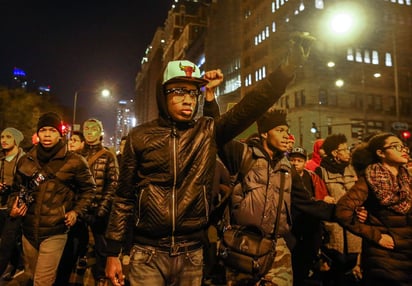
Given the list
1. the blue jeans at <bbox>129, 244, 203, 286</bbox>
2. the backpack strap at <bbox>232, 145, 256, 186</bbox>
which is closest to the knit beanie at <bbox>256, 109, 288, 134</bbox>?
the backpack strap at <bbox>232, 145, 256, 186</bbox>

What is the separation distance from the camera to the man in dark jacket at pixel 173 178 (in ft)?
8.86

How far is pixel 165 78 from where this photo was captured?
9.56 ft

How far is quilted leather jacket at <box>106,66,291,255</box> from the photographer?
2699 millimetres

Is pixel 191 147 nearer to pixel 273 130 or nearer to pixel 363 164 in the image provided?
pixel 273 130

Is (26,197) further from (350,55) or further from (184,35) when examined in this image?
(184,35)

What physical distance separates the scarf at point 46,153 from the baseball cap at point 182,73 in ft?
7.46

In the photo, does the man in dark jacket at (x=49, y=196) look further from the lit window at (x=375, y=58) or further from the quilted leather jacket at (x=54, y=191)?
the lit window at (x=375, y=58)

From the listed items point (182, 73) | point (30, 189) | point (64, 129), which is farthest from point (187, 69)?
point (64, 129)

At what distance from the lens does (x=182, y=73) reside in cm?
289

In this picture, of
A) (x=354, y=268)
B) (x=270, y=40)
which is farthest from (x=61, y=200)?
(x=270, y=40)

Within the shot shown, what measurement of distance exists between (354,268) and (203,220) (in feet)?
12.0

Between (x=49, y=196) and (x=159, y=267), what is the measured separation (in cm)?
219

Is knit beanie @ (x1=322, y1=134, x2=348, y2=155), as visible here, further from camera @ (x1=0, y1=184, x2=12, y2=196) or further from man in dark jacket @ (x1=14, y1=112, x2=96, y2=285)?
camera @ (x1=0, y1=184, x2=12, y2=196)

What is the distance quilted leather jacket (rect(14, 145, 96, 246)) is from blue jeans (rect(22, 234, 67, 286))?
77 millimetres
